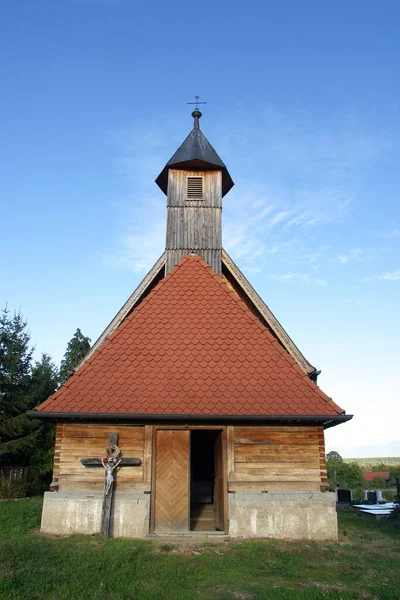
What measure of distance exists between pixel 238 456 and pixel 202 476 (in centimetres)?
936

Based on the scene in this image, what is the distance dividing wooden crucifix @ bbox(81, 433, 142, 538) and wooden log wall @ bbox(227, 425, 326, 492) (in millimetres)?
2251

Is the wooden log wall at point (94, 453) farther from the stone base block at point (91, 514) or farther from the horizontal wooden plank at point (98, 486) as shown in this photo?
the stone base block at point (91, 514)

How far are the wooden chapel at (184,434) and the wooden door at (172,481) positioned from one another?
0.08 ft

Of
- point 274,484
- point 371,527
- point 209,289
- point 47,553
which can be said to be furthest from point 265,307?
point 47,553

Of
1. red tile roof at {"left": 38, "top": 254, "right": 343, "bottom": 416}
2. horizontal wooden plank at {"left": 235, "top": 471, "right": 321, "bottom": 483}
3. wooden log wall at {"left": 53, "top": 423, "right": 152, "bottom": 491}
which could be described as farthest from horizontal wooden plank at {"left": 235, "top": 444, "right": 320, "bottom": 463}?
wooden log wall at {"left": 53, "top": 423, "right": 152, "bottom": 491}

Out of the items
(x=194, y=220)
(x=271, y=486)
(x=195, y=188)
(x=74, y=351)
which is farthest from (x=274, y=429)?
(x=74, y=351)

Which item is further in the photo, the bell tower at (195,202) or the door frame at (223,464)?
the bell tower at (195,202)

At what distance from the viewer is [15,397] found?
26.3 m

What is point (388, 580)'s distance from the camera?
745 centimetres

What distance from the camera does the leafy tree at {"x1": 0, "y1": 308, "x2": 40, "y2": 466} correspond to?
2533cm

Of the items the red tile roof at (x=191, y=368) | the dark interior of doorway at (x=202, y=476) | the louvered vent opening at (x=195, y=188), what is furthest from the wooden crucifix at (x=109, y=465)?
the louvered vent opening at (x=195, y=188)

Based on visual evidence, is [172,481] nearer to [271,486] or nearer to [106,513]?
[106,513]

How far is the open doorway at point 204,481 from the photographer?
12.5m

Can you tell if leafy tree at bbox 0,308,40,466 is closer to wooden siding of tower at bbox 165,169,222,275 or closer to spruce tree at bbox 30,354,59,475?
spruce tree at bbox 30,354,59,475
